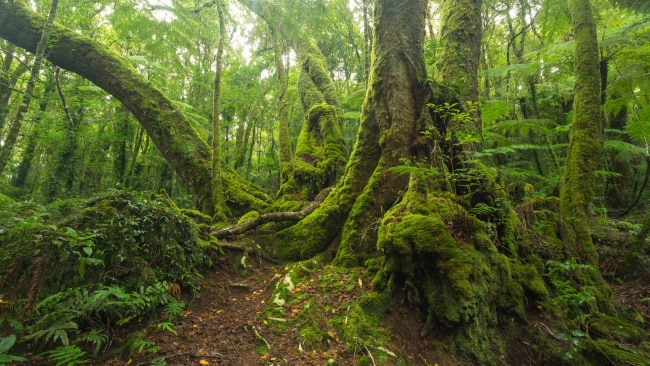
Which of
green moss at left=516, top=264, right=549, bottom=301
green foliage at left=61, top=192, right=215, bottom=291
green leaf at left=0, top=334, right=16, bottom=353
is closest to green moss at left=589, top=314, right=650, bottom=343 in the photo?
green moss at left=516, top=264, right=549, bottom=301

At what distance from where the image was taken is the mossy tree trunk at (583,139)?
5133 millimetres

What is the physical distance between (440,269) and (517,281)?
1.41m

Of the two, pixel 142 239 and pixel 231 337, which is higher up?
pixel 142 239

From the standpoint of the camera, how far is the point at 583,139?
18.2 ft

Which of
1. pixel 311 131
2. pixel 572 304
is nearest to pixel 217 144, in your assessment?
pixel 311 131

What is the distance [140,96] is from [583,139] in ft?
33.3

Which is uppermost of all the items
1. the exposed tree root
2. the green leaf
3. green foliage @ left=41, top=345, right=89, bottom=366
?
the exposed tree root

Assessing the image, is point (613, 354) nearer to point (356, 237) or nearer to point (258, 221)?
point (356, 237)

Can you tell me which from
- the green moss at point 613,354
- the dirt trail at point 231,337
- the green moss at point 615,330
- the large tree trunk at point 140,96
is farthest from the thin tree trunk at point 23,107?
the green moss at point 615,330

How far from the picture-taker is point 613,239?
6.29 meters

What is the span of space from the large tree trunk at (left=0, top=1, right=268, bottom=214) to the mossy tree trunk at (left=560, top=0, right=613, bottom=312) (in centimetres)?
693

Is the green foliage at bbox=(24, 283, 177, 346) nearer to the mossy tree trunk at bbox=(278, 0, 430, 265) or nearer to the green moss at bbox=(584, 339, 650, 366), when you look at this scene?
the mossy tree trunk at bbox=(278, 0, 430, 265)

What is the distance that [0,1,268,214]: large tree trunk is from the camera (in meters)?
7.43

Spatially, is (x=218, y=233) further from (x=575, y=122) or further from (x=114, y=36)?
(x=114, y=36)
